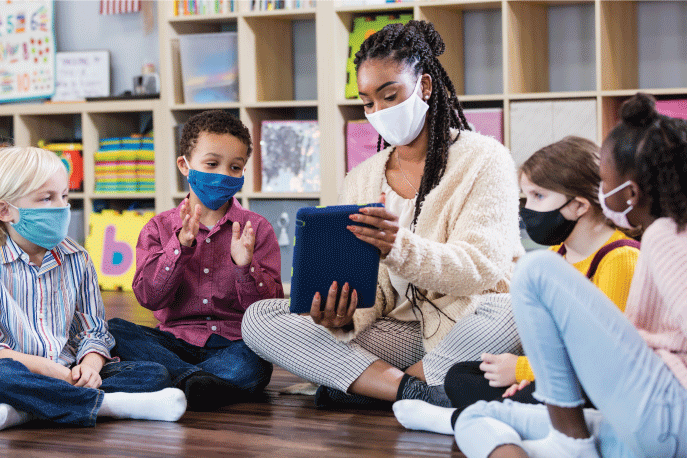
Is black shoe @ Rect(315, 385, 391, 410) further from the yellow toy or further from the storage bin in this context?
the yellow toy

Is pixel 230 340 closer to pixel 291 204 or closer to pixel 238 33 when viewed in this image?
pixel 291 204

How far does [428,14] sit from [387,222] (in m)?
2.01

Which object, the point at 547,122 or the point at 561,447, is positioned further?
the point at 547,122

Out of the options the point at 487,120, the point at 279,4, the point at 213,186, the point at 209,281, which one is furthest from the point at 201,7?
the point at 209,281

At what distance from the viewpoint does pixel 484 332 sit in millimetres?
1547

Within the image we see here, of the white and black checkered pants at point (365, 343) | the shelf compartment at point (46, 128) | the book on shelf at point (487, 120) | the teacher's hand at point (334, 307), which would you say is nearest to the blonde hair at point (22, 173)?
the white and black checkered pants at point (365, 343)

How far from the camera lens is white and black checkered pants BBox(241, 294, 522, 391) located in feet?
5.10

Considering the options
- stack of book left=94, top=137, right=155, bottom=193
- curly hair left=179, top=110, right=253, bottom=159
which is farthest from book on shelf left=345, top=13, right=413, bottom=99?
curly hair left=179, top=110, right=253, bottom=159

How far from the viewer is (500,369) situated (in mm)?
1431

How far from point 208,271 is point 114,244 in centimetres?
193

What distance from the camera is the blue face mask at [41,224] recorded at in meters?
1.61

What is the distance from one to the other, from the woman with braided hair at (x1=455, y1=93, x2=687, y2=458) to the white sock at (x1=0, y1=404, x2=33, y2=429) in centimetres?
90

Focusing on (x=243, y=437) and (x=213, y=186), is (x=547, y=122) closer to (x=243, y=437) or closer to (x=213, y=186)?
(x=213, y=186)

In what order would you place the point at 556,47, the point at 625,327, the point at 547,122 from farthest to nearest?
the point at 556,47 → the point at 547,122 → the point at 625,327
